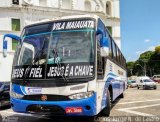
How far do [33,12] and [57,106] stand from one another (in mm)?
41073

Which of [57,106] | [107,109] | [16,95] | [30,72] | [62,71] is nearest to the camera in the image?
[57,106]

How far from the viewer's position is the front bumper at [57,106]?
8.72 m

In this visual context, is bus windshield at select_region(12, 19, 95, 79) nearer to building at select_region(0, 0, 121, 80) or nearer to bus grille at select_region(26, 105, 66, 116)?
bus grille at select_region(26, 105, 66, 116)

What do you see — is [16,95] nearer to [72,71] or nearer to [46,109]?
[46,109]

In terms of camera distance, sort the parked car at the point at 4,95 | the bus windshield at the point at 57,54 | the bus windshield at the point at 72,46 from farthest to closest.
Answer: the parked car at the point at 4,95 < the bus windshield at the point at 72,46 < the bus windshield at the point at 57,54

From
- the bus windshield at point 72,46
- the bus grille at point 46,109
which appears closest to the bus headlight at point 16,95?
the bus grille at point 46,109

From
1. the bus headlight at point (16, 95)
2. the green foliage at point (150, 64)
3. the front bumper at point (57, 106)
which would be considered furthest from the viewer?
the green foliage at point (150, 64)

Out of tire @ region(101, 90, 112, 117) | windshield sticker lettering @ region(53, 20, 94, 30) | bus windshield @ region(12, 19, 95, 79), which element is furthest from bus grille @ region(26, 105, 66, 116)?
tire @ region(101, 90, 112, 117)

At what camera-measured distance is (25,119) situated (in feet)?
36.8

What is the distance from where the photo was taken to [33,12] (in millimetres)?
48531

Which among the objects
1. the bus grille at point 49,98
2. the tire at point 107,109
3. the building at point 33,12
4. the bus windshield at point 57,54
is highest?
the building at point 33,12

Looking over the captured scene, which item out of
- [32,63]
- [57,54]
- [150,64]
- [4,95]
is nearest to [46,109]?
[32,63]

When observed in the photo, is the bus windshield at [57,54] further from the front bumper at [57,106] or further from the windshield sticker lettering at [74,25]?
the front bumper at [57,106]

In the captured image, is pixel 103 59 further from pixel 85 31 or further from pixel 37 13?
pixel 37 13
